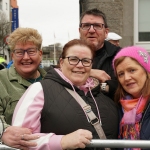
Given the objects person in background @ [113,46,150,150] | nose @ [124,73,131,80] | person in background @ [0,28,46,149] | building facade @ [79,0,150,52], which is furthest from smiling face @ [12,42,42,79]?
building facade @ [79,0,150,52]

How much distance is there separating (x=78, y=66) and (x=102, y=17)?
1.19 metres

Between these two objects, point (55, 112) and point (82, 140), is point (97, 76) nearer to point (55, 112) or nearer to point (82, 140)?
point (55, 112)

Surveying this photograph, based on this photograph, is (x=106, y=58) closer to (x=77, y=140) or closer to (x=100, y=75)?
(x=100, y=75)

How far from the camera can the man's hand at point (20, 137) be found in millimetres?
2137

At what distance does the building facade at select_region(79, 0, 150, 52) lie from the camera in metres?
6.41

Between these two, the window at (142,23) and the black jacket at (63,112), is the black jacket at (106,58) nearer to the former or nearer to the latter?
the black jacket at (63,112)

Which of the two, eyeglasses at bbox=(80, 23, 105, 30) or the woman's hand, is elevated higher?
eyeglasses at bbox=(80, 23, 105, 30)

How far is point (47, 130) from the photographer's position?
2.28 metres

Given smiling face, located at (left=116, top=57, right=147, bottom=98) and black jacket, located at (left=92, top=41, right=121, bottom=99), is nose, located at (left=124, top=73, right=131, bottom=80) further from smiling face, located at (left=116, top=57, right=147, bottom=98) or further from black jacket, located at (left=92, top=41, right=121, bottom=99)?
black jacket, located at (left=92, top=41, right=121, bottom=99)

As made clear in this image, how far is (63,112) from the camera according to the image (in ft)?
7.42

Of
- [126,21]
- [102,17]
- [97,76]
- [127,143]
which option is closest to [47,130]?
[127,143]

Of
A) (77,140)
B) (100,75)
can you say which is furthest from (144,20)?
(77,140)

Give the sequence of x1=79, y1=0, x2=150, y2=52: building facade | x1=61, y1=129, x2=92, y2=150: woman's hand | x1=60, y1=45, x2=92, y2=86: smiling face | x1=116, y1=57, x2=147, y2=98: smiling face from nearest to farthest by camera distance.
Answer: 1. x1=61, y1=129, x2=92, y2=150: woman's hand
2. x1=60, y1=45, x2=92, y2=86: smiling face
3. x1=116, y1=57, x2=147, y2=98: smiling face
4. x1=79, y1=0, x2=150, y2=52: building facade

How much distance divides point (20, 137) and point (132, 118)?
89 cm
